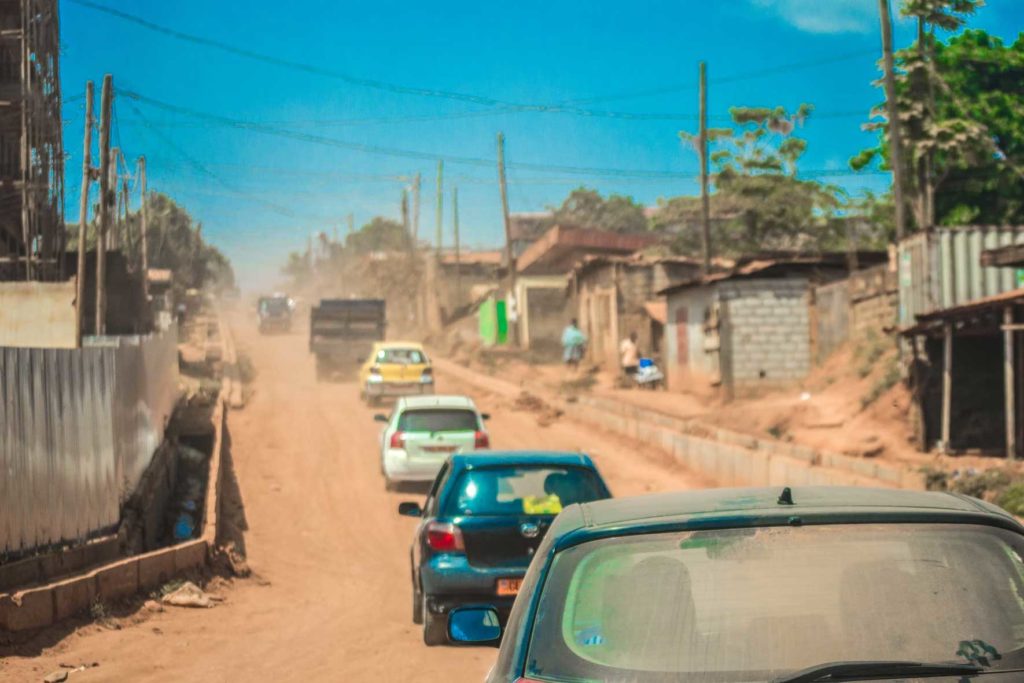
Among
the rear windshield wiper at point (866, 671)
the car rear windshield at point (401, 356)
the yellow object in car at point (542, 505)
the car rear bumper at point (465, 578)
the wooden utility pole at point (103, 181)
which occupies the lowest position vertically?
the car rear bumper at point (465, 578)

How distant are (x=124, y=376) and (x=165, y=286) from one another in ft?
154

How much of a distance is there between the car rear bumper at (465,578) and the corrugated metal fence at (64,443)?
11.0ft

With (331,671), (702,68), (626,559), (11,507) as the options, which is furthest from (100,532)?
(702,68)

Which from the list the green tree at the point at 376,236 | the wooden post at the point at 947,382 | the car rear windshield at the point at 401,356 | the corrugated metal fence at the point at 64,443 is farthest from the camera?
the green tree at the point at 376,236

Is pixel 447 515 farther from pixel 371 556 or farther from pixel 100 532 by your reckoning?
pixel 371 556

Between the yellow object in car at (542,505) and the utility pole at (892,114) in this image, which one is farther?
the utility pole at (892,114)

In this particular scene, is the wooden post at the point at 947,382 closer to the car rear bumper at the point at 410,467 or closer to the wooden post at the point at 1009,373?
the wooden post at the point at 1009,373

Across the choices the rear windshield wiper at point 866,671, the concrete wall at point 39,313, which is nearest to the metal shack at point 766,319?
the concrete wall at point 39,313

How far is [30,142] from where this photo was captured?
3034 centimetres

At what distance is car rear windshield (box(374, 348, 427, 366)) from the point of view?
3128cm

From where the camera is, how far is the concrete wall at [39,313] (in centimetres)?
2331

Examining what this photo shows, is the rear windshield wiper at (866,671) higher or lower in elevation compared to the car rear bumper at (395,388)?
higher

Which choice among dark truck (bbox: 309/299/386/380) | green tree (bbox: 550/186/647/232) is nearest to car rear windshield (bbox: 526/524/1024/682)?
dark truck (bbox: 309/299/386/380)

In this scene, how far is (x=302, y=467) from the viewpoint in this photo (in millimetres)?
22391
